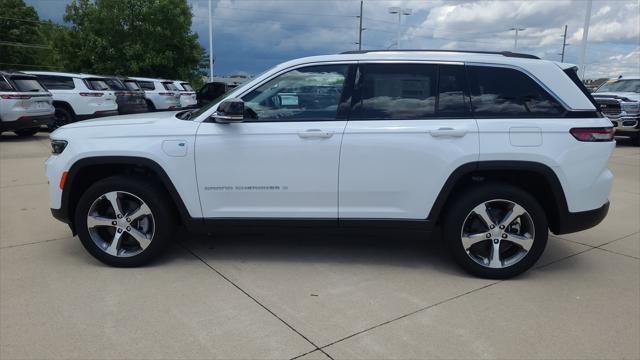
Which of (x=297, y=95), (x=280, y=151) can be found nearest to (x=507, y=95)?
(x=297, y=95)

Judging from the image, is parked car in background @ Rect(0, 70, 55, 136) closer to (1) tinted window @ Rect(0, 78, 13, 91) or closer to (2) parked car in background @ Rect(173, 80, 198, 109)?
(1) tinted window @ Rect(0, 78, 13, 91)

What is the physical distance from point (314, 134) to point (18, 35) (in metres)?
49.4

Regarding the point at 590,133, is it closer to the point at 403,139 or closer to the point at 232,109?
the point at 403,139

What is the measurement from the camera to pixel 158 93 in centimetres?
1888

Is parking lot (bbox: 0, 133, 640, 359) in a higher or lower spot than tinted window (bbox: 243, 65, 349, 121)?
lower

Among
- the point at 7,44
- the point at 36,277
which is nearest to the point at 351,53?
the point at 36,277

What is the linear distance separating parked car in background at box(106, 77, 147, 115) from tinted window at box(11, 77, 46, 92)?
2955mm

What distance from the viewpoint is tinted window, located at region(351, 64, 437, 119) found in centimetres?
383

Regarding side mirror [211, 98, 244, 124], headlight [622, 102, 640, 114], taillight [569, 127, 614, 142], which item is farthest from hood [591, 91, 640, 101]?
side mirror [211, 98, 244, 124]

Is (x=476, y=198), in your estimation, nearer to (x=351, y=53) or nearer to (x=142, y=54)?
(x=351, y=53)

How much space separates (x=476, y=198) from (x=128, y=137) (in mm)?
2825

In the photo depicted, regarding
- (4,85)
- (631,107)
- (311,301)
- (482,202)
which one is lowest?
(311,301)

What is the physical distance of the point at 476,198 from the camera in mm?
3764

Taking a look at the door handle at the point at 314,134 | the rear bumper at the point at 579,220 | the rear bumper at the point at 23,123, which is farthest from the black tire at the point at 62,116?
the rear bumper at the point at 579,220
